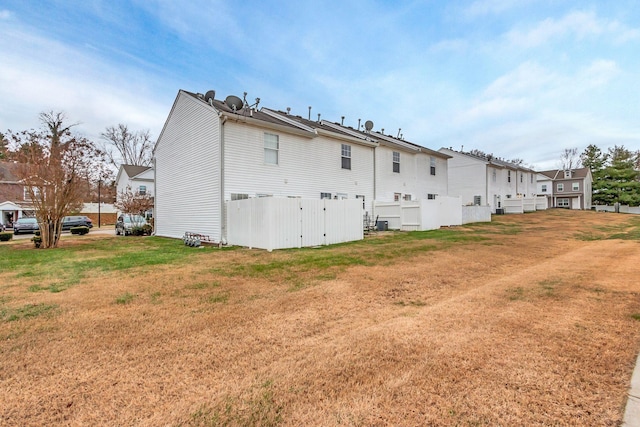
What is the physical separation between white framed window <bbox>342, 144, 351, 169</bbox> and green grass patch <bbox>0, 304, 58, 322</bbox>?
48.2 feet

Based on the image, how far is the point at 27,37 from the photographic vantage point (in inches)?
467


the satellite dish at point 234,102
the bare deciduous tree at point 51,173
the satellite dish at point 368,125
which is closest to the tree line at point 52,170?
the bare deciduous tree at point 51,173

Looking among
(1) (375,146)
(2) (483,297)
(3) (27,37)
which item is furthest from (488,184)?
(3) (27,37)

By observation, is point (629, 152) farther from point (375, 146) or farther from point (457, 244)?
point (457, 244)

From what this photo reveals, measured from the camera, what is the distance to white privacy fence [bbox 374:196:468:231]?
57.5 ft

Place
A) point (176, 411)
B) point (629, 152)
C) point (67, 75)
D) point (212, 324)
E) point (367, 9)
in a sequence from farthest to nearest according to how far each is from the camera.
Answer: point (629, 152) → point (67, 75) → point (367, 9) → point (212, 324) → point (176, 411)

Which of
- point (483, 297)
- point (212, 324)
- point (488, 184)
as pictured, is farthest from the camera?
point (488, 184)

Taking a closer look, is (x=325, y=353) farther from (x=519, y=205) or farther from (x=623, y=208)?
(x=623, y=208)

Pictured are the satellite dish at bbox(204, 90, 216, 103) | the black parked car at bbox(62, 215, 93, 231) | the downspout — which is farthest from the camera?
the black parked car at bbox(62, 215, 93, 231)

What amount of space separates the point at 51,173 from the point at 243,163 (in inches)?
315

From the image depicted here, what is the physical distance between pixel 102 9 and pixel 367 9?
34.3ft

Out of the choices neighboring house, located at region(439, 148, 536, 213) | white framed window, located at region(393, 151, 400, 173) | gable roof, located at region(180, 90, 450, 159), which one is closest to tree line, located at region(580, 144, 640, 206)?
neighboring house, located at region(439, 148, 536, 213)

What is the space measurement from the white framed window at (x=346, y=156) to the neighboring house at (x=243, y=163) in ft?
0.19

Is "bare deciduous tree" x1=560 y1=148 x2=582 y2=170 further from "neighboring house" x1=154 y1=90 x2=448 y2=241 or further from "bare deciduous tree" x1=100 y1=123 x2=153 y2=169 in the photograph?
"bare deciduous tree" x1=100 y1=123 x2=153 y2=169
